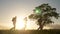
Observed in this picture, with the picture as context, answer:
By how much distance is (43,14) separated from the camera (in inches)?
151

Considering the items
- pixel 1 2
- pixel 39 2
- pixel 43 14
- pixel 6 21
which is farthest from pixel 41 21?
pixel 1 2

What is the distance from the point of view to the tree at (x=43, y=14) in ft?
12.4

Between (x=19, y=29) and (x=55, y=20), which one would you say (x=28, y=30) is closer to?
(x=19, y=29)

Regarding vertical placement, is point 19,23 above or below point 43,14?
below

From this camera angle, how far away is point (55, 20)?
3.79m

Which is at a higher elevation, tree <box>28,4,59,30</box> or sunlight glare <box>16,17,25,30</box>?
tree <box>28,4,59,30</box>

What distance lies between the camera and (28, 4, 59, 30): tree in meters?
3.79

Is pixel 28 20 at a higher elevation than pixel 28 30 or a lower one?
higher

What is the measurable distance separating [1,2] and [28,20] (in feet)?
2.81

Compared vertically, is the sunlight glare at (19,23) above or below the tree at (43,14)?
below

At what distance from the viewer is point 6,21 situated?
3816mm

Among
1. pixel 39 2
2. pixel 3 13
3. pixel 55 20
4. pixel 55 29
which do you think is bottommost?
pixel 55 29

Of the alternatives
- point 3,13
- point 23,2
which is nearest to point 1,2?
point 3,13

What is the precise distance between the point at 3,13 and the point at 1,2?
0.97 feet
